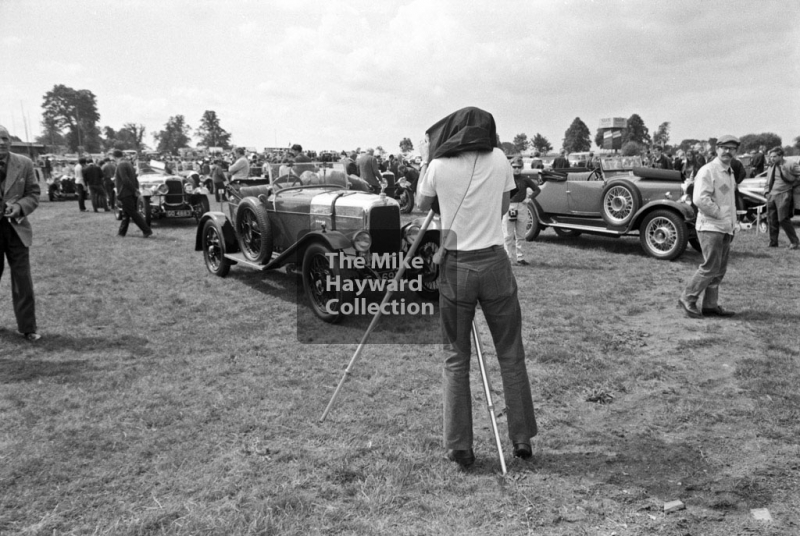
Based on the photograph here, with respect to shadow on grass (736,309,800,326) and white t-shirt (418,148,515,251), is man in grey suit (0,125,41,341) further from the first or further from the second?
shadow on grass (736,309,800,326)

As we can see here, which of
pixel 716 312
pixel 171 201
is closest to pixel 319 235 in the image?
pixel 716 312

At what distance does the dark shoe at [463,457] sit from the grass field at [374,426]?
2.3 inches

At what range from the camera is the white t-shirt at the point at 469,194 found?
2988mm

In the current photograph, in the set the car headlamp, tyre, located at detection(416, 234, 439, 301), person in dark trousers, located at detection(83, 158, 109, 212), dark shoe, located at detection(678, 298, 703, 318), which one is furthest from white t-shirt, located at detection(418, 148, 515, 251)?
person in dark trousers, located at detection(83, 158, 109, 212)

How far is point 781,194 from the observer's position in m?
9.59

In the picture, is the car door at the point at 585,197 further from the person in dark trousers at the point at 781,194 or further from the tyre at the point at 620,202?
the person in dark trousers at the point at 781,194

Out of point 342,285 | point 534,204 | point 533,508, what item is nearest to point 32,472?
point 533,508

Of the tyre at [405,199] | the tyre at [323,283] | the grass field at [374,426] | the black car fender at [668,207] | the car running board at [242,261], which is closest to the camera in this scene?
the grass field at [374,426]

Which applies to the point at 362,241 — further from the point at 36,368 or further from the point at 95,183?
Answer: the point at 95,183

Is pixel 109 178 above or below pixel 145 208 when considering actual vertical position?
above

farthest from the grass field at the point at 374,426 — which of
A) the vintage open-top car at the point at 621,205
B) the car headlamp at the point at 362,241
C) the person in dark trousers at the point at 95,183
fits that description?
the person in dark trousers at the point at 95,183

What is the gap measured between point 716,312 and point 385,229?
384cm

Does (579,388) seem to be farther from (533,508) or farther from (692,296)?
(692,296)

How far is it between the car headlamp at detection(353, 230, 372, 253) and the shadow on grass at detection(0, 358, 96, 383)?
8.77ft
